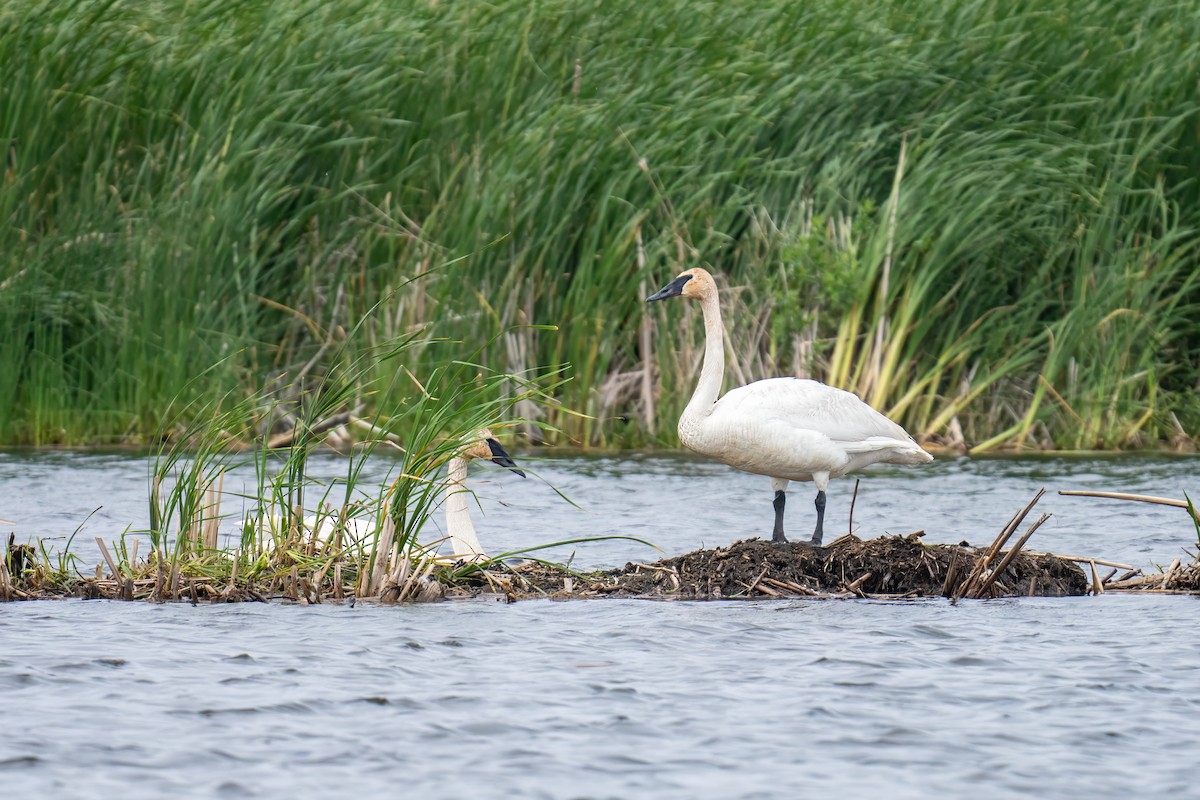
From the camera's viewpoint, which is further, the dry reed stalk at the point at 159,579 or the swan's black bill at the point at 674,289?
the swan's black bill at the point at 674,289

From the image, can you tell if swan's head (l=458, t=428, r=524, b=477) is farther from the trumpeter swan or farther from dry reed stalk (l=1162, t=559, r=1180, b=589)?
dry reed stalk (l=1162, t=559, r=1180, b=589)

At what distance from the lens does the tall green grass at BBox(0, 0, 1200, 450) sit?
13773 mm

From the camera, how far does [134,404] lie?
45.7ft

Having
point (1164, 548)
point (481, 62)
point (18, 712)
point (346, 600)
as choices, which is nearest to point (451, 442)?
point (346, 600)

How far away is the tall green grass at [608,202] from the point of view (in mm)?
13773

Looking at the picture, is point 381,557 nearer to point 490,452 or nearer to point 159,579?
point 159,579

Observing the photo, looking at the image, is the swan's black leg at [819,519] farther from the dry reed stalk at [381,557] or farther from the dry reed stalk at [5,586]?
the dry reed stalk at [5,586]

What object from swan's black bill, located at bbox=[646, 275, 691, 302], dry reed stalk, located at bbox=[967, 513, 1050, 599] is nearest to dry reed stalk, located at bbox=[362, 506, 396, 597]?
dry reed stalk, located at bbox=[967, 513, 1050, 599]

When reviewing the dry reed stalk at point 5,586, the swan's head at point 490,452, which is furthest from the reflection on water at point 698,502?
the dry reed stalk at point 5,586

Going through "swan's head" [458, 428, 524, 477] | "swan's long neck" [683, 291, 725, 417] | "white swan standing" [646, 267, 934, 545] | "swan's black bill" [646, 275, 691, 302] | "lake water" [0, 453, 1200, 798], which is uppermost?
"swan's black bill" [646, 275, 691, 302]

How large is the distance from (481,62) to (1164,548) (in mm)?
6933

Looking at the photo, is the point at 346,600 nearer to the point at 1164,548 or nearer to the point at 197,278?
the point at 1164,548

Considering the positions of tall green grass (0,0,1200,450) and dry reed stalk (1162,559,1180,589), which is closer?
dry reed stalk (1162,559,1180,589)

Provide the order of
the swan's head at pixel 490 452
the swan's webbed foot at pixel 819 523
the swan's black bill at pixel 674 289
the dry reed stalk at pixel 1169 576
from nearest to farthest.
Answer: the dry reed stalk at pixel 1169 576, the swan's head at pixel 490 452, the swan's webbed foot at pixel 819 523, the swan's black bill at pixel 674 289
